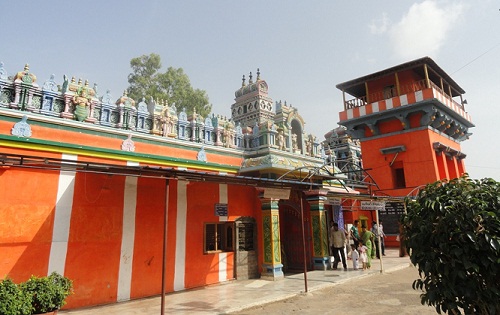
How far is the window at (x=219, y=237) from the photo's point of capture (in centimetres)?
1053

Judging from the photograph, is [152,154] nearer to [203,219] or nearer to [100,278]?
[203,219]

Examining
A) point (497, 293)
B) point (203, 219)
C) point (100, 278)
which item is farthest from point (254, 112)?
point (497, 293)

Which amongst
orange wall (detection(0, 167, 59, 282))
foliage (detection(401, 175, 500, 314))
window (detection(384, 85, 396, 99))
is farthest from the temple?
window (detection(384, 85, 396, 99))

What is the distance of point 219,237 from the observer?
10.9 metres

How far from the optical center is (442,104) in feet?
61.4

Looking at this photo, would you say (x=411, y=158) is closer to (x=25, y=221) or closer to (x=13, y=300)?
(x=25, y=221)

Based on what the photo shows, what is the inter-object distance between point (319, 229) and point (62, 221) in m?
8.95

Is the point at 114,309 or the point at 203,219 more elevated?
the point at 203,219

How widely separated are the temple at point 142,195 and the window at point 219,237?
34mm

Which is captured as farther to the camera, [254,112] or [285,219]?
[254,112]

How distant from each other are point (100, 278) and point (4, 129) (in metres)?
4.22

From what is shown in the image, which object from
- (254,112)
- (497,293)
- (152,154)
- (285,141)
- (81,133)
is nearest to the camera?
(497,293)

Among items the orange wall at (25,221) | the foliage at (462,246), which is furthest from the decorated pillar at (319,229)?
the orange wall at (25,221)

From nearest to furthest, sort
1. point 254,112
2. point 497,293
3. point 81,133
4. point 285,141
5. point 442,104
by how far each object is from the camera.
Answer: point 497,293 → point 81,133 → point 285,141 → point 442,104 → point 254,112
